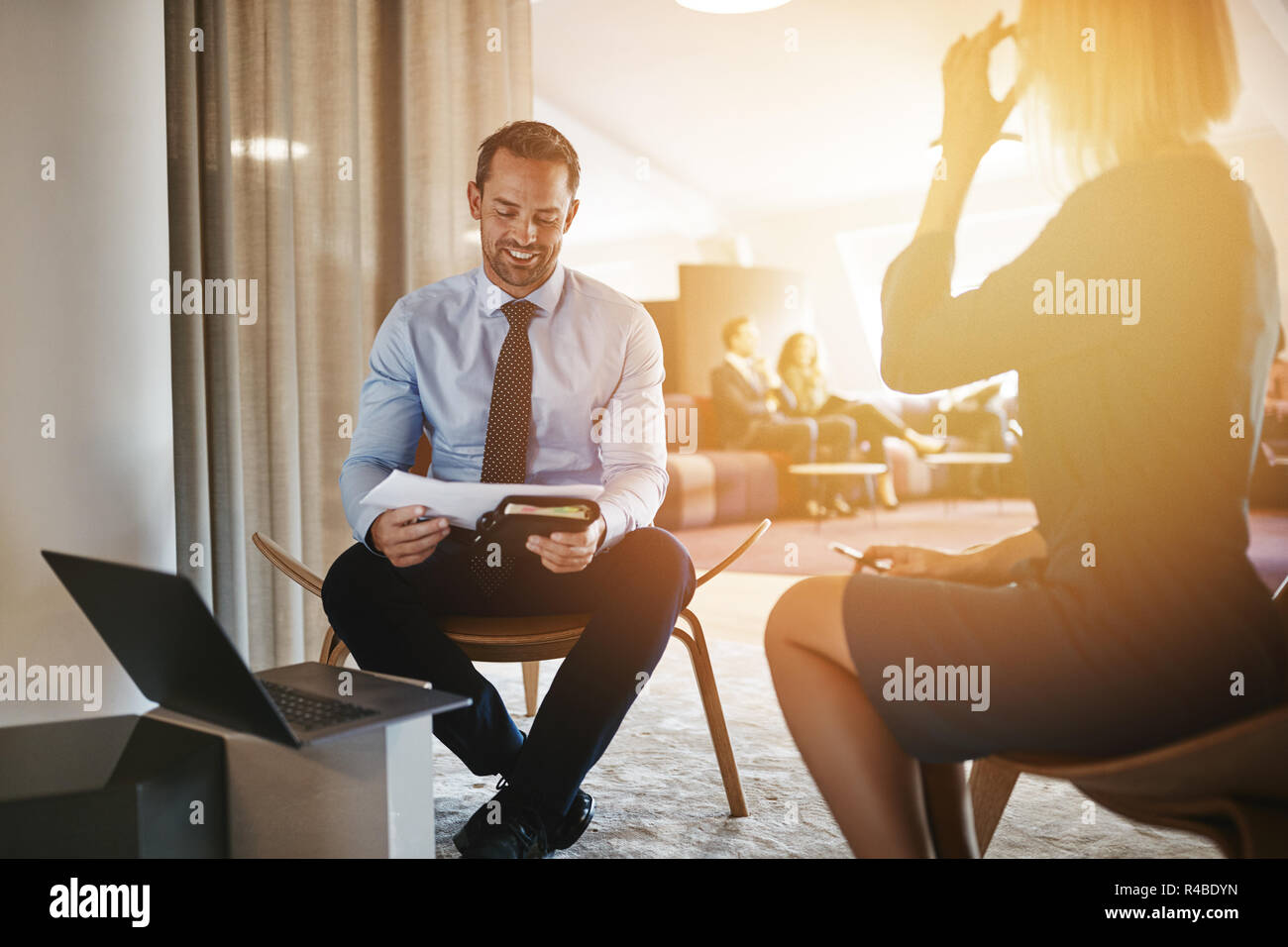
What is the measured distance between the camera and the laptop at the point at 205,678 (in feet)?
2.70

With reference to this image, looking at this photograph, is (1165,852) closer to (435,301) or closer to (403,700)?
(403,700)

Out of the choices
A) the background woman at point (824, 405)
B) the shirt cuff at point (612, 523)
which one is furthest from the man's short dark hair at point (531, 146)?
the background woman at point (824, 405)

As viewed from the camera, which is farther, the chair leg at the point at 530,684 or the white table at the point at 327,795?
the chair leg at the point at 530,684

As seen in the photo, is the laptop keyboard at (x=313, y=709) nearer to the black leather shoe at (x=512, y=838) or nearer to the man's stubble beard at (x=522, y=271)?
the black leather shoe at (x=512, y=838)

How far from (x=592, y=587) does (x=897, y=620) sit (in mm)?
660

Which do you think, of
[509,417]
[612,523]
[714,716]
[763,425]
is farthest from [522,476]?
[763,425]

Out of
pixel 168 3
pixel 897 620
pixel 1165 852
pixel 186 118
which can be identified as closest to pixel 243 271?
pixel 186 118

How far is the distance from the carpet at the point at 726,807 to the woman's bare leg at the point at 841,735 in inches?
16.2

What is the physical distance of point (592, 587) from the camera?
4.57 ft

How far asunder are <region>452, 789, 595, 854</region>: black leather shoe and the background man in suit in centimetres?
427

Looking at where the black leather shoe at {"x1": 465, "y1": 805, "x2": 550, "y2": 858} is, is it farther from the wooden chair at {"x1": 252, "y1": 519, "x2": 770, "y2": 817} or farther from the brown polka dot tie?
the brown polka dot tie

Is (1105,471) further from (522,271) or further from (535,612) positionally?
(522,271)

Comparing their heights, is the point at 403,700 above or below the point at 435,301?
below
